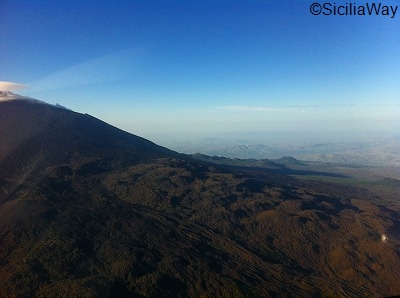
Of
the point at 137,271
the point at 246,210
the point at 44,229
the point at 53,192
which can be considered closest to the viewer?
the point at 137,271

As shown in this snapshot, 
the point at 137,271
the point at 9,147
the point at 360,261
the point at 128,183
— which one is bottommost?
the point at 360,261

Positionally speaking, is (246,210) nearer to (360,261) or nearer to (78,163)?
(360,261)

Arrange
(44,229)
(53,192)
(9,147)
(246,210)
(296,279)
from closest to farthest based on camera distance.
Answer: (296,279), (44,229), (53,192), (246,210), (9,147)

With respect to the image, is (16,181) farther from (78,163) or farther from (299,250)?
(299,250)

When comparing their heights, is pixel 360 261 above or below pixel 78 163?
below

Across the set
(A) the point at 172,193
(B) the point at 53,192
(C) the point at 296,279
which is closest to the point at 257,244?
(C) the point at 296,279

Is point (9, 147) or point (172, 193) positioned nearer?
point (172, 193)
